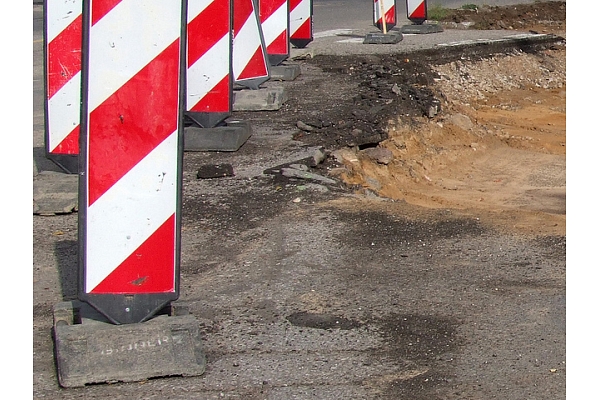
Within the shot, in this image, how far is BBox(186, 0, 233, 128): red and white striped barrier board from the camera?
7453mm

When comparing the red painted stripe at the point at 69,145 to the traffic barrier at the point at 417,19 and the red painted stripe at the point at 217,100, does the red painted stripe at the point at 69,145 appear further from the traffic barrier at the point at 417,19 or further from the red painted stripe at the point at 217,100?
the traffic barrier at the point at 417,19

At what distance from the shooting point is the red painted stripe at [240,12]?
866cm

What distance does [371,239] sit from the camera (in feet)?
17.6

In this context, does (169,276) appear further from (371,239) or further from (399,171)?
(399,171)

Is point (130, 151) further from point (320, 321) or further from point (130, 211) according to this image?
point (320, 321)

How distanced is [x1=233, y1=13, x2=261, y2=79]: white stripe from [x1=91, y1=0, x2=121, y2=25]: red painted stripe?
16.8ft

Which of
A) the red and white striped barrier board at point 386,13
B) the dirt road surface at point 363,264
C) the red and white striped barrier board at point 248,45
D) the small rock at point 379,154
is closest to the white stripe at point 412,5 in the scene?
the red and white striped barrier board at point 386,13

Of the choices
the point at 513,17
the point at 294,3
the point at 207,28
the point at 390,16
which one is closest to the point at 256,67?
the point at 207,28

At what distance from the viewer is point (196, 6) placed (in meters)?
7.44

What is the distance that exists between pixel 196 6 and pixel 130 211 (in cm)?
394

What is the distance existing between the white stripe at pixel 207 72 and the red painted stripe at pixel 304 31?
15.7 feet

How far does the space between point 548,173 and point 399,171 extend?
1.48 meters

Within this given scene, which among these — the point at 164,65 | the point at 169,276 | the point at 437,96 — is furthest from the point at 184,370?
the point at 437,96

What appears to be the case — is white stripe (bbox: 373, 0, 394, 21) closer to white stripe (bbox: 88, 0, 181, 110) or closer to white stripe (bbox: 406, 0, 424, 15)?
white stripe (bbox: 406, 0, 424, 15)
